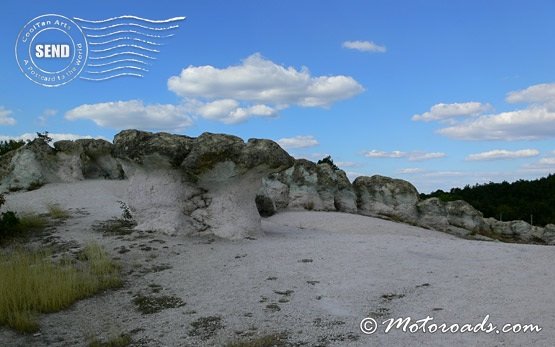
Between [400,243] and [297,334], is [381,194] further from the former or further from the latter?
[297,334]

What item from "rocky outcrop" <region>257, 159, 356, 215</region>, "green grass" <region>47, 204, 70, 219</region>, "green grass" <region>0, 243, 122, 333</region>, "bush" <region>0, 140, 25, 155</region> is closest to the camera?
"green grass" <region>0, 243, 122, 333</region>

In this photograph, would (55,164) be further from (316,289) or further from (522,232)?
(522,232)

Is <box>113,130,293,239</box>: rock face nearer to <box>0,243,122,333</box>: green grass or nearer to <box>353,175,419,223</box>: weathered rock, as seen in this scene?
<box>0,243,122,333</box>: green grass

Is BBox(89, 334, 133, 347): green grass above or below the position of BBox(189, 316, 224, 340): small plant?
below

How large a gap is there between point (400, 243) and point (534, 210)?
2740cm

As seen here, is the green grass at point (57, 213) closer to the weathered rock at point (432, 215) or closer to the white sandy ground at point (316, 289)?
the white sandy ground at point (316, 289)

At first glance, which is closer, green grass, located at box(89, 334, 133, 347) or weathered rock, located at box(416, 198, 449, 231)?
green grass, located at box(89, 334, 133, 347)

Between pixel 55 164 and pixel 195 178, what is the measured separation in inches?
469

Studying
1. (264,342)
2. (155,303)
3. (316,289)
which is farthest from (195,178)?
(264,342)

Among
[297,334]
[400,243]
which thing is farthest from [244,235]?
[297,334]

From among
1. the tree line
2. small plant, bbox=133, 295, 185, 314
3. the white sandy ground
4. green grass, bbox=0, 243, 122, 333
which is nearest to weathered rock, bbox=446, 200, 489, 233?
the tree line

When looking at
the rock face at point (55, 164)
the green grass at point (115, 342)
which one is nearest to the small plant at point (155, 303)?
the green grass at point (115, 342)

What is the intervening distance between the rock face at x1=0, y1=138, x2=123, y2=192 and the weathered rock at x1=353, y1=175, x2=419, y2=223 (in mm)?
11225

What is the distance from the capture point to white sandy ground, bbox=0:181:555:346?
21.8 ft
